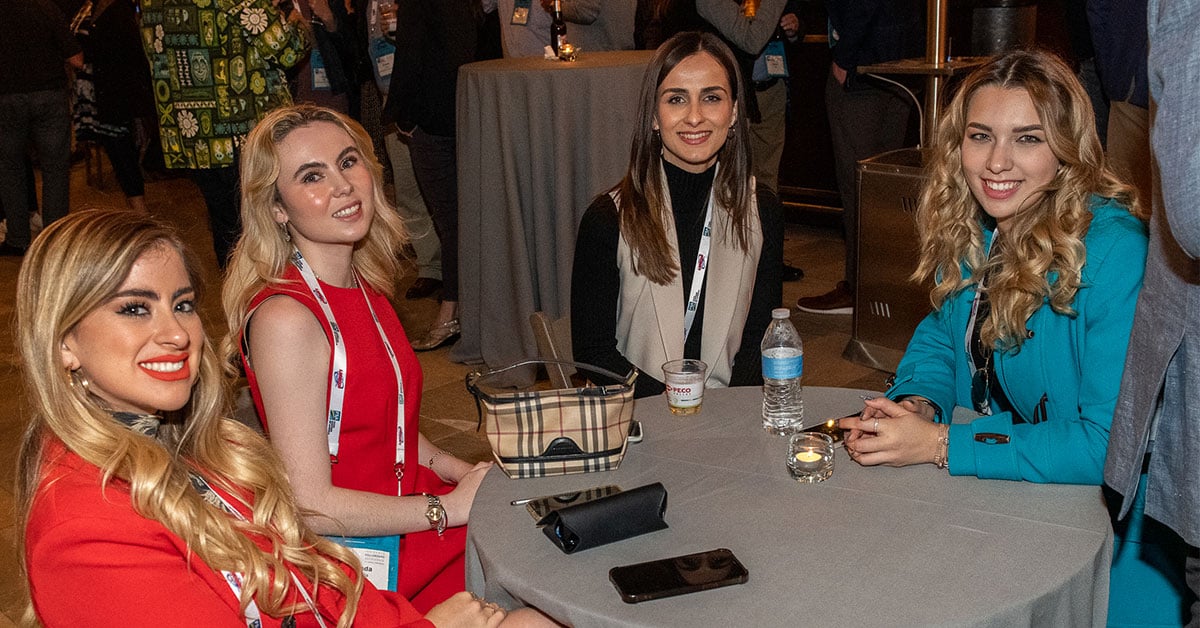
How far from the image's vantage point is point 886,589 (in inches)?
62.3

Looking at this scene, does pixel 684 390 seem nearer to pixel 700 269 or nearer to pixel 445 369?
pixel 700 269

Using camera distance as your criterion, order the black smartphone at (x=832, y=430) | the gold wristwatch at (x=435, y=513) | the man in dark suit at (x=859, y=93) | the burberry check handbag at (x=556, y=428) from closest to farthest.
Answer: the burberry check handbag at (x=556, y=428)
the black smartphone at (x=832, y=430)
the gold wristwatch at (x=435, y=513)
the man in dark suit at (x=859, y=93)

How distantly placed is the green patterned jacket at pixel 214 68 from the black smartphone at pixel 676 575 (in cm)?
392

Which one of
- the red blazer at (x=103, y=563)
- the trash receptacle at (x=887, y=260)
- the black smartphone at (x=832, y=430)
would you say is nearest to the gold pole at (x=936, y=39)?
the trash receptacle at (x=887, y=260)

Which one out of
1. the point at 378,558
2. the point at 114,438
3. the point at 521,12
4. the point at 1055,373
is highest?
the point at 521,12

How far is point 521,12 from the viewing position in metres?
5.54

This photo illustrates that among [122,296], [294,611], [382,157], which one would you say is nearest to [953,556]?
[294,611]

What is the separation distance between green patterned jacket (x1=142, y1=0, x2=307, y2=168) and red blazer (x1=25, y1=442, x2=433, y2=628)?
372 centimetres

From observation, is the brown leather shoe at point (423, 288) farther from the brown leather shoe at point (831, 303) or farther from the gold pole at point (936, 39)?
the gold pole at point (936, 39)

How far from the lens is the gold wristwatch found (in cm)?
225

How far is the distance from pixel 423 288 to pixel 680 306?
3463 mm

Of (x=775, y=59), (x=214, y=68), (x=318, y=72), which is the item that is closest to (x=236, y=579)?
(x=214, y=68)

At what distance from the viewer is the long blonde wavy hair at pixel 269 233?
231 centimetres

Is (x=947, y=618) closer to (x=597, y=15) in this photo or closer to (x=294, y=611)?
(x=294, y=611)
